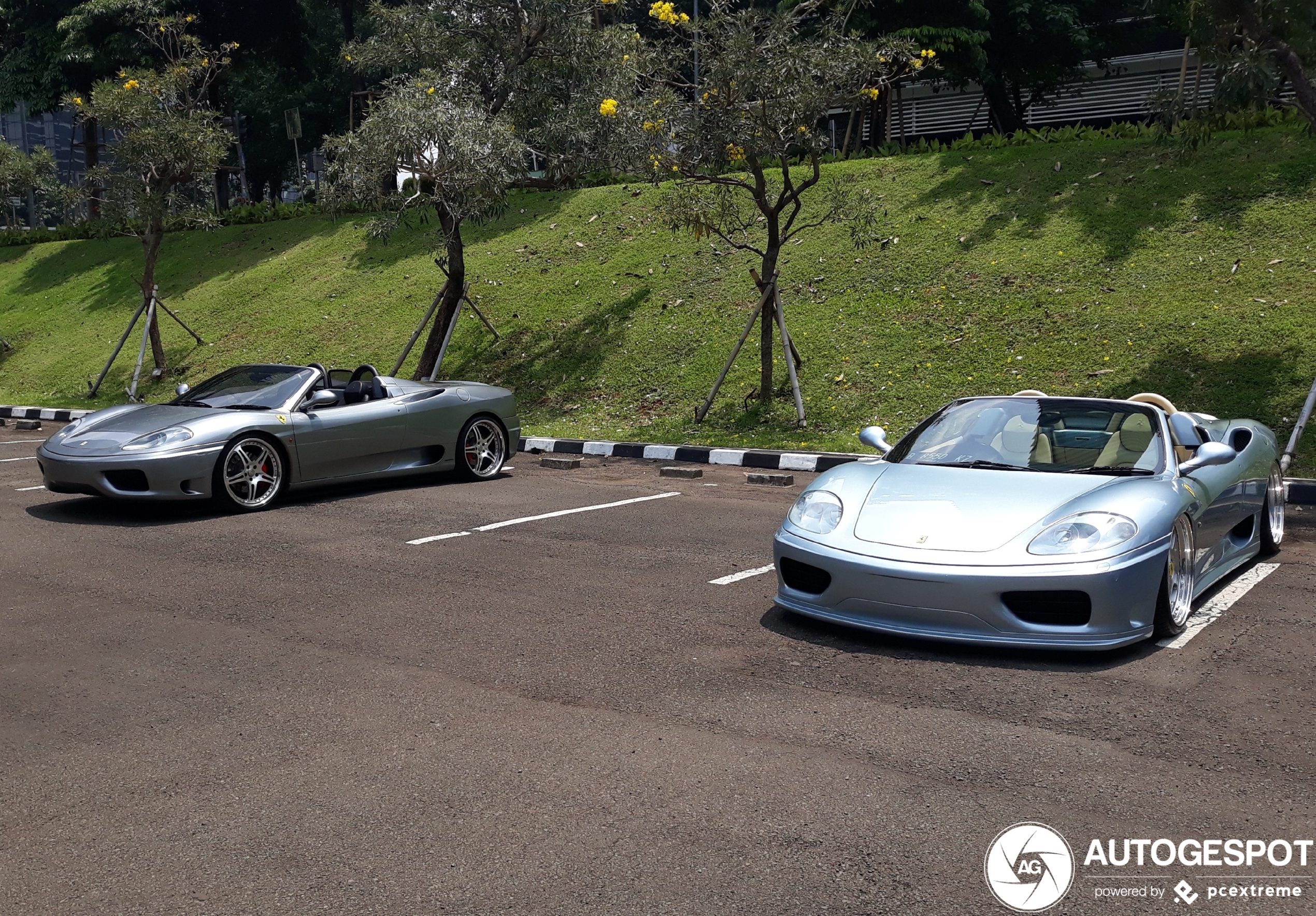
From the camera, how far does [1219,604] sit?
18.9 ft

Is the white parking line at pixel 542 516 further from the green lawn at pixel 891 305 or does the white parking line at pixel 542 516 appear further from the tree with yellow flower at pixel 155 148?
the tree with yellow flower at pixel 155 148

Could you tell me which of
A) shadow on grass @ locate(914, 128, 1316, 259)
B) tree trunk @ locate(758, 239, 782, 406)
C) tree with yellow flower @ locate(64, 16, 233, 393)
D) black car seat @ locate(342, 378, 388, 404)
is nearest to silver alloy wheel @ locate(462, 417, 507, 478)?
black car seat @ locate(342, 378, 388, 404)

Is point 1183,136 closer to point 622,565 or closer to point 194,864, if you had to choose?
point 622,565

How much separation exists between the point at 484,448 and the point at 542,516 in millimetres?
2382

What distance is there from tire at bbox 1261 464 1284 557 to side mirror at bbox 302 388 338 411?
6.76 m

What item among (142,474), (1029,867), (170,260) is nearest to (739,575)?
(1029,867)

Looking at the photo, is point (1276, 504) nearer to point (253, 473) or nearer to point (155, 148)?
point (253, 473)

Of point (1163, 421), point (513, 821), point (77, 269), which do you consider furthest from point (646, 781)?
point (77, 269)

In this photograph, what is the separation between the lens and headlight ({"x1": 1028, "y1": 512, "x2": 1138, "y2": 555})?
190 inches

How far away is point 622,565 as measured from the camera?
6738mm

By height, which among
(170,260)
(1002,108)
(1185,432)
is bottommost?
(1185,432)

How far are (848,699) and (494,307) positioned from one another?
15.7m

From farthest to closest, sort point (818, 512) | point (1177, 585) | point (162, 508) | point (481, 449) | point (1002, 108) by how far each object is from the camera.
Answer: point (1002, 108) → point (481, 449) → point (162, 508) → point (818, 512) → point (1177, 585)

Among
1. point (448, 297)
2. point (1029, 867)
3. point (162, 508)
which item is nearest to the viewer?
point (1029, 867)
